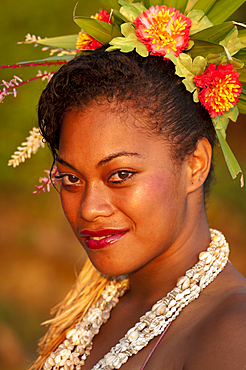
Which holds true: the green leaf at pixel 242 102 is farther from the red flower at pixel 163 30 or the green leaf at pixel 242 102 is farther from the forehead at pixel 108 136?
the forehead at pixel 108 136

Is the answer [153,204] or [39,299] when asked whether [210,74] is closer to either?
[153,204]

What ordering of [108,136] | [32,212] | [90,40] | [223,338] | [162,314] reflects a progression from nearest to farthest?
[223,338] → [108,136] → [162,314] → [90,40] → [32,212]

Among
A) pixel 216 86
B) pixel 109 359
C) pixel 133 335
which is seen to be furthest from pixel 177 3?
pixel 109 359

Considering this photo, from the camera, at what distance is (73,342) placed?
2256mm

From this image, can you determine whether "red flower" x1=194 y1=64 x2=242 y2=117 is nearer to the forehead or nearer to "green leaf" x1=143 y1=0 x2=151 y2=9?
the forehead

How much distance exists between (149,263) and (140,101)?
0.74 metres

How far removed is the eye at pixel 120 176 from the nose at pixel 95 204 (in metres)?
0.05

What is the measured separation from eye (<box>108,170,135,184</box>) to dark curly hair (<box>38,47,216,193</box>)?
8.1 inches

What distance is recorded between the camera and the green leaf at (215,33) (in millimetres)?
1840

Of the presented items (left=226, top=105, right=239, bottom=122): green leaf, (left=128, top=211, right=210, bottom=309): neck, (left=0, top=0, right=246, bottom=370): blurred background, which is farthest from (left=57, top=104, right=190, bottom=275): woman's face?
(left=0, top=0, right=246, bottom=370): blurred background

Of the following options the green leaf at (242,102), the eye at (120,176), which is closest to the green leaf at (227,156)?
the green leaf at (242,102)

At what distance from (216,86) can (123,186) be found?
23.4 inches

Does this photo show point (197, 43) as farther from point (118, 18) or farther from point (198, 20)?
point (118, 18)

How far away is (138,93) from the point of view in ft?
5.90
